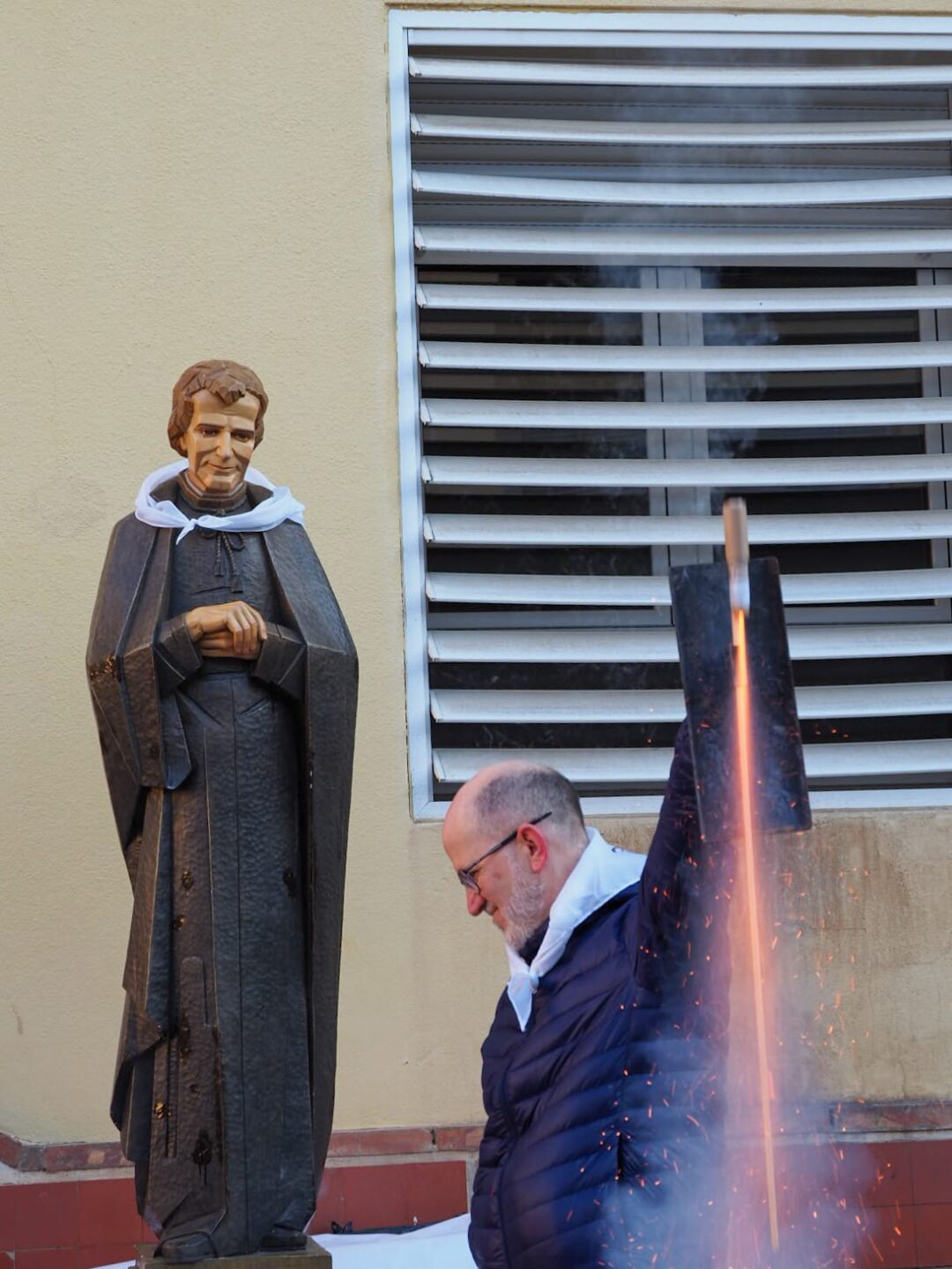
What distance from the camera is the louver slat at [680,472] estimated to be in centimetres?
604

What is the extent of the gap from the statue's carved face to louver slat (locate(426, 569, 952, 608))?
1.69 meters

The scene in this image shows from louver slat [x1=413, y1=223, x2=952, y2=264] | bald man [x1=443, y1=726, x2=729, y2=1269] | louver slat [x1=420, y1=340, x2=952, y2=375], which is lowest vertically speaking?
bald man [x1=443, y1=726, x2=729, y2=1269]

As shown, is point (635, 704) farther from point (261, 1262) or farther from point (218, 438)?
point (261, 1262)

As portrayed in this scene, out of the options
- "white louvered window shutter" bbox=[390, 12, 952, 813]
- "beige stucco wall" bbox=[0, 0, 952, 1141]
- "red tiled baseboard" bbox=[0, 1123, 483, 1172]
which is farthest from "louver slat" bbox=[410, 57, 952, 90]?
"red tiled baseboard" bbox=[0, 1123, 483, 1172]

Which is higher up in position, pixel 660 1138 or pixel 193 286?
pixel 193 286

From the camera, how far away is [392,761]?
225 inches

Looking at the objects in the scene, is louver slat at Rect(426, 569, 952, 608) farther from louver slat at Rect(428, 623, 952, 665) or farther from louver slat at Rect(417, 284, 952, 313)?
louver slat at Rect(417, 284, 952, 313)

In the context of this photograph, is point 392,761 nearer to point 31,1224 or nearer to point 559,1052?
point 31,1224

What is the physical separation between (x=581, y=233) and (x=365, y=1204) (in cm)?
312

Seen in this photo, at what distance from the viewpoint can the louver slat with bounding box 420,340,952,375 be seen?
6.05 metres

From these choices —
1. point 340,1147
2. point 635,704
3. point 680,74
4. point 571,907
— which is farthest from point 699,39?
point 571,907

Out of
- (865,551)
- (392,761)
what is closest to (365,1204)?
(392,761)

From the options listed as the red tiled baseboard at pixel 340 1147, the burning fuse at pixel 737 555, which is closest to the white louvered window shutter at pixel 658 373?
the red tiled baseboard at pixel 340 1147

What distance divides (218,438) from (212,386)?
0.38 ft
